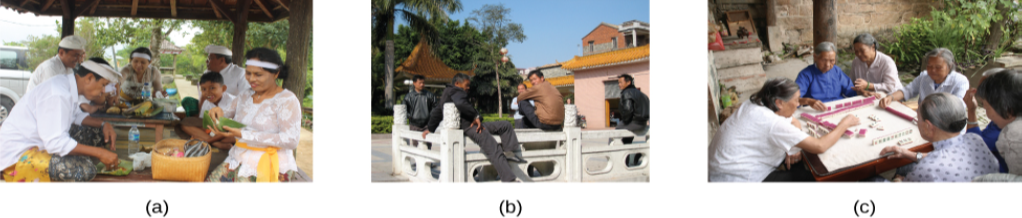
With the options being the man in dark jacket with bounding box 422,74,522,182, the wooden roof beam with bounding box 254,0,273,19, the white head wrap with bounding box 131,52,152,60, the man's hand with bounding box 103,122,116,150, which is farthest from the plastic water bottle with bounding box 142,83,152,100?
the man in dark jacket with bounding box 422,74,522,182

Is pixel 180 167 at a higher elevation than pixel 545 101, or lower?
lower

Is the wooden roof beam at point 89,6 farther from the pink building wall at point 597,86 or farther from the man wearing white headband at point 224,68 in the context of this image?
the pink building wall at point 597,86

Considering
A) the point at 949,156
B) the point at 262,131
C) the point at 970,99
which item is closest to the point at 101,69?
the point at 262,131

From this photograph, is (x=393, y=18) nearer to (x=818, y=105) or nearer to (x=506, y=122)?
(x=506, y=122)

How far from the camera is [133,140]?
15.2 feet

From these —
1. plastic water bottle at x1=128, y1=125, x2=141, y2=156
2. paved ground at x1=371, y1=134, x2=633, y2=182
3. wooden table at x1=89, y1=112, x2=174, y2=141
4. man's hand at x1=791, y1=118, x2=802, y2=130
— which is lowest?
paved ground at x1=371, y1=134, x2=633, y2=182

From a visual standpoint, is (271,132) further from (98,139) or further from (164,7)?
(164,7)

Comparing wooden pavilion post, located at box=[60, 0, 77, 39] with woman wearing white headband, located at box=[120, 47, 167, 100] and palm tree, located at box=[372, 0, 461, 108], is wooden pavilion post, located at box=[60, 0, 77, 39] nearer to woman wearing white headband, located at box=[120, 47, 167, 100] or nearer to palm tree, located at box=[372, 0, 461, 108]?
woman wearing white headband, located at box=[120, 47, 167, 100]

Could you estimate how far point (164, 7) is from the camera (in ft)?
17.9

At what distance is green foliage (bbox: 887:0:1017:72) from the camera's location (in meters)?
5.05

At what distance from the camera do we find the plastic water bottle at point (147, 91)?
16.5 ft

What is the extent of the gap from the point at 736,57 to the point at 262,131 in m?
4.71

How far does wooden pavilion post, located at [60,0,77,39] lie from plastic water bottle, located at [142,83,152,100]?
0.76 meters

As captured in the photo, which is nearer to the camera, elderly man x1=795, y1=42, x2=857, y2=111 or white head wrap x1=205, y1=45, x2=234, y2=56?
elderly man x1=795, y1=42, x2=857, y2=111
